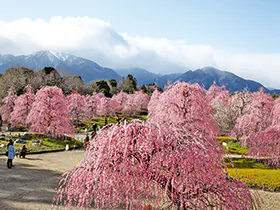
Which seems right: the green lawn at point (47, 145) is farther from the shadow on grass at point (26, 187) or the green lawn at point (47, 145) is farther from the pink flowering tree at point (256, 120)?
the pink flowering tree at point (256, 120)

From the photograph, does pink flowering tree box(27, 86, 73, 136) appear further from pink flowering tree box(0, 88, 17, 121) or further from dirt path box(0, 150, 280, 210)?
pink flowering tree box(0, 88, 17, 121)

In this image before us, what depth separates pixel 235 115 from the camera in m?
40.5

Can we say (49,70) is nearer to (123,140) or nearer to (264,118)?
(264,118)

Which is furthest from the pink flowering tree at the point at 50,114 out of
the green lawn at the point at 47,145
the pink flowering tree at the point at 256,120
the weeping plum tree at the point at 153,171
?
the weeping plum tree at the point at 153,171

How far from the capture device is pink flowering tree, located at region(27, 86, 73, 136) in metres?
26.5

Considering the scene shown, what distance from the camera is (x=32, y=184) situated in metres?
13.3

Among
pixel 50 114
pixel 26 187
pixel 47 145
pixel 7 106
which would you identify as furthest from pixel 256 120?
pixel 7 106

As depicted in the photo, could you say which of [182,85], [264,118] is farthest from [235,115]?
[182,85]

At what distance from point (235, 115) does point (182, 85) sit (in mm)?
26632

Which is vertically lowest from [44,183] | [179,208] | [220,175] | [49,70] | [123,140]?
[44,183]

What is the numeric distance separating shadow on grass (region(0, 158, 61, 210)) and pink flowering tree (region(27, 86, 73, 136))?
30.0 feet

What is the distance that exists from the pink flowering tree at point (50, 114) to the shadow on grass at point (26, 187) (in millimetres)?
9144

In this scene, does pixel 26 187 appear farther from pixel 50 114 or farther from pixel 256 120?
pixel 256 120

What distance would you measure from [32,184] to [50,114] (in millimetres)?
14238
